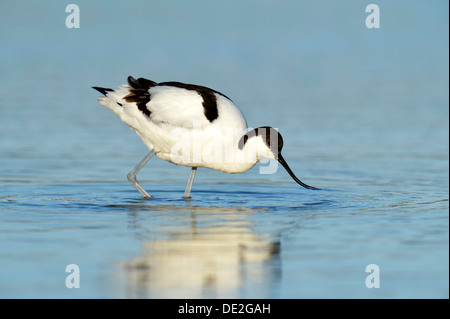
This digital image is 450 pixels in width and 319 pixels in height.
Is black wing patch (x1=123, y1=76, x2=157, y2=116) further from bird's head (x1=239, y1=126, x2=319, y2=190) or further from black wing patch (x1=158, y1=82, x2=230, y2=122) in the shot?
bird's head (x1=239, y1=126, x2=319, y2=190)

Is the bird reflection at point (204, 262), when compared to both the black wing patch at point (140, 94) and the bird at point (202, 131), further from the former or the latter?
the black wing patch at point (140, 94)

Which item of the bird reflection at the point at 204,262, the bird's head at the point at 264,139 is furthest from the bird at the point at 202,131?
the bird reflection at the point at 204,262

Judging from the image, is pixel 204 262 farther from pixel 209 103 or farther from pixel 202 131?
pixel 209 103

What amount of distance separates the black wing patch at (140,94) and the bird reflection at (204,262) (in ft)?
5.35

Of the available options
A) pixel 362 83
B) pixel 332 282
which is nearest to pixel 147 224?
pixel 332 282

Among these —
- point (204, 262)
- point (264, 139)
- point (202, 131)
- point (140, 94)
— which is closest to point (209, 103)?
point (202, 131)

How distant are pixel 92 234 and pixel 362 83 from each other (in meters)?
12.9

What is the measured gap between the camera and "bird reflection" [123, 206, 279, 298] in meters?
5.32

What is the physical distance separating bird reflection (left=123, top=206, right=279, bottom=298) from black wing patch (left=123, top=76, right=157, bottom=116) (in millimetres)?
1631

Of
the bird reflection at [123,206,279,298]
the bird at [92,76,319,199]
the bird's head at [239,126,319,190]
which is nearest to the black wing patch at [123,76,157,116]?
the bird at [92,76,319,199]

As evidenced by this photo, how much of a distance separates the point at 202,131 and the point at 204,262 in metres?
2.60

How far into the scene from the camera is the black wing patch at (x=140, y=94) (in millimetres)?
8727
